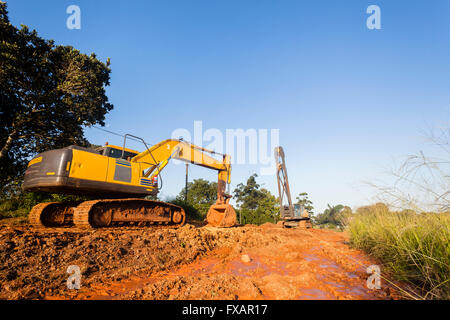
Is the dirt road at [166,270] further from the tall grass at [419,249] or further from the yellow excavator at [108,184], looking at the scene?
the yellow excavator at [108,184]

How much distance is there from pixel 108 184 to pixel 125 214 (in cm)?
132

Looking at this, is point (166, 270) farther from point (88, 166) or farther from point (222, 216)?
point (222, 216)

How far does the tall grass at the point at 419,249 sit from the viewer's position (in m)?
2.63

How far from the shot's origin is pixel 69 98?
12789mm

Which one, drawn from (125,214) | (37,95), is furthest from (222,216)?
(37,95)

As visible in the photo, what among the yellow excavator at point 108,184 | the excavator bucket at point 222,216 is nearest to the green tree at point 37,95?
the yellow excavator at point 108,184

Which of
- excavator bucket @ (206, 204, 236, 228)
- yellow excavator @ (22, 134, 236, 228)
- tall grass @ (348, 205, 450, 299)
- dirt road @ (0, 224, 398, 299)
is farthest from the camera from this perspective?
excavator bucket @ (206, 204, 236, 228)

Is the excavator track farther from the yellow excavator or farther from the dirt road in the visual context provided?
the dirt road

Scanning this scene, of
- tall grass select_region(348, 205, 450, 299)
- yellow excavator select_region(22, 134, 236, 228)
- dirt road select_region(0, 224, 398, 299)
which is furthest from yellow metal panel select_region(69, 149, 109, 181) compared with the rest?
tall grass select_region(348, 205, 450, 299)

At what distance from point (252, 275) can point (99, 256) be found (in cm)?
330

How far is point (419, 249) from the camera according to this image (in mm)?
3090

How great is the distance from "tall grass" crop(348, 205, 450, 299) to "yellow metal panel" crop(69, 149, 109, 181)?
26.0 feet

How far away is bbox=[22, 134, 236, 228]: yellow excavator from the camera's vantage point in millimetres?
6410

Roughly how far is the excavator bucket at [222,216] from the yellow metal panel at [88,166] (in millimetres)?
5367
